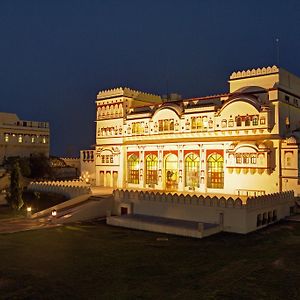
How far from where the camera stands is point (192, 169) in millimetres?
32062

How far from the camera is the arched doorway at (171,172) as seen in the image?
33188 millimetres

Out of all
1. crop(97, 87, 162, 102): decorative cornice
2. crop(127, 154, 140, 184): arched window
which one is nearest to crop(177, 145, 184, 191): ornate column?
crop(127, 154, 140, 184): arched window

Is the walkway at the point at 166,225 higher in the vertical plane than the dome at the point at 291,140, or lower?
lower

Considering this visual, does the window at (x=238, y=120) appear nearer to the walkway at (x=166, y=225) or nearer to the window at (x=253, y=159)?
the window at (x=253, y=159)

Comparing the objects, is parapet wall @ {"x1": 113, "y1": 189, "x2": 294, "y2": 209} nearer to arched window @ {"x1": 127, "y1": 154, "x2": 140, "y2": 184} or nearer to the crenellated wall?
the crenellated wall

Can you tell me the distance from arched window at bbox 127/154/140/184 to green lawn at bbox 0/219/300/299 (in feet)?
49.2

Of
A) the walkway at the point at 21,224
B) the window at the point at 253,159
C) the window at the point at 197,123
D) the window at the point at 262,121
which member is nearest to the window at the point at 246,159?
the window at the point at 253,159

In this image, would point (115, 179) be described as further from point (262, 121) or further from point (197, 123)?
point (262, 121)

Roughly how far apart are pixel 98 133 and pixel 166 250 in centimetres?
2468

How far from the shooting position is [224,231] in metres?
21.5

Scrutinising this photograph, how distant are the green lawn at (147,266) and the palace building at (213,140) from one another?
723cm

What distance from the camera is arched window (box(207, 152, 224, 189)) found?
30.1m

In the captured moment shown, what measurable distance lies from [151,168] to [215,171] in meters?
6.93

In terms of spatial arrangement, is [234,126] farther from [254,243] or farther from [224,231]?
[254,243]
